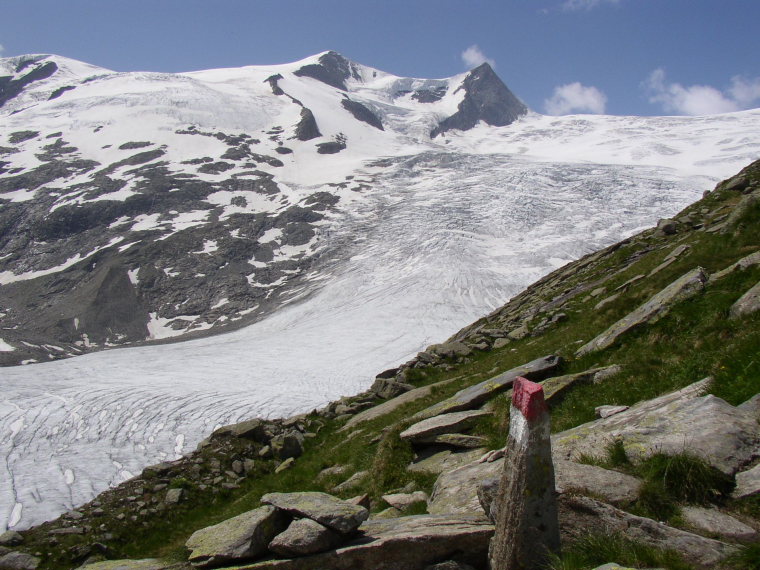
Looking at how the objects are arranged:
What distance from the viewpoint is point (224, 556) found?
5.04 m

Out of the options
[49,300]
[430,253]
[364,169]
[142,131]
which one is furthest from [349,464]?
[142,131]

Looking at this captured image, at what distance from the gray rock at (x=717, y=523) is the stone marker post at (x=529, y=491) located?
1218mm

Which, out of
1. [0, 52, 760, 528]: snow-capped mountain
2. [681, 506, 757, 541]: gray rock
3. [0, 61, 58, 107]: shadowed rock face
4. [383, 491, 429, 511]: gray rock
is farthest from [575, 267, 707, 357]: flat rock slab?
[0, 61, 58, 107]: shadowed rock face

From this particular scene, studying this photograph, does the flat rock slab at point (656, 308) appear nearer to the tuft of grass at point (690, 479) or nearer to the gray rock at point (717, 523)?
the tuft of grass at point (690, 479)

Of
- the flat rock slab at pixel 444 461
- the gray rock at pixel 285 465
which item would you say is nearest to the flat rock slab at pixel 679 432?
the flat rock slab at pixel 444 461

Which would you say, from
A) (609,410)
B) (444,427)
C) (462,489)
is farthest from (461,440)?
(609,410)

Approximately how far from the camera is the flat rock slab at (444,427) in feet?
32.6

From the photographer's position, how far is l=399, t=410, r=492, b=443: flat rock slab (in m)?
9.93

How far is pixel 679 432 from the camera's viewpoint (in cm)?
544

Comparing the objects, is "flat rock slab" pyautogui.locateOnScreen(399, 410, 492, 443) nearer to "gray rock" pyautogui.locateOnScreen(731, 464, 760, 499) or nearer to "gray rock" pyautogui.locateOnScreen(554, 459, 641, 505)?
"gray rock" pyautogui.locateOnScreen(554, 459, 641, 505)

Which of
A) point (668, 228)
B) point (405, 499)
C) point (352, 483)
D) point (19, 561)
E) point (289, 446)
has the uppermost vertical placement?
point (668, 228)

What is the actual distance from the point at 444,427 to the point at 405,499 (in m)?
2.50

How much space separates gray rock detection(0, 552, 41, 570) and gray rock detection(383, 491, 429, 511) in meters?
9.93

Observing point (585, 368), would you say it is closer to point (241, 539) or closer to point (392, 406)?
point (392, 406)
